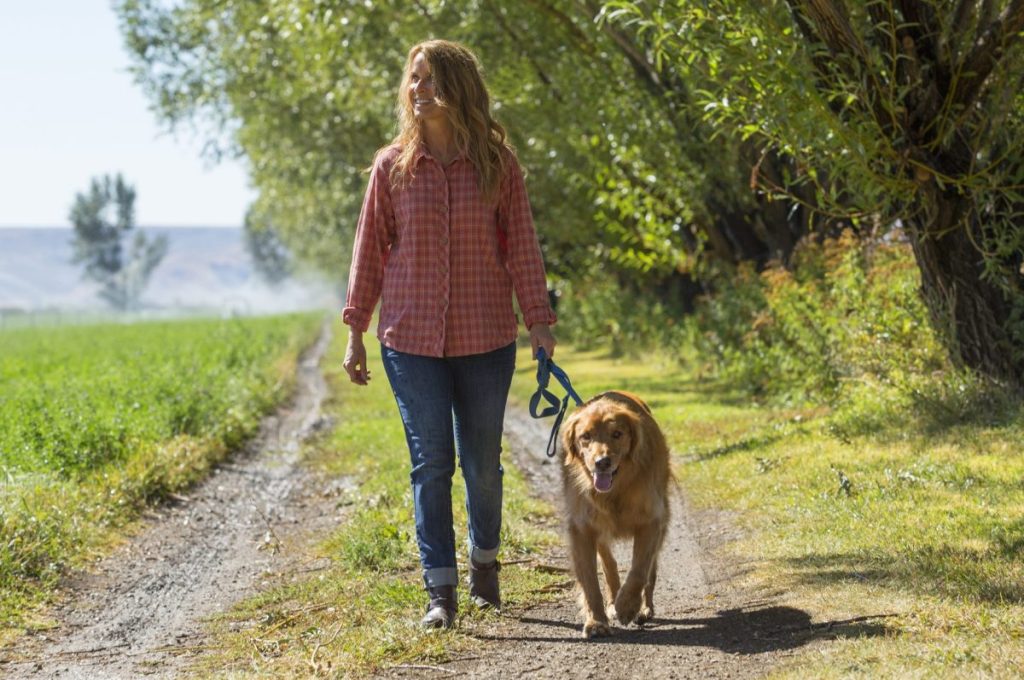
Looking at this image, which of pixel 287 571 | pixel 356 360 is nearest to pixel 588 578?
pixel 356 360

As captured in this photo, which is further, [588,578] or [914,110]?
[914,110]

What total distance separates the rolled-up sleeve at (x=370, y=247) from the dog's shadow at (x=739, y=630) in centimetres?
153

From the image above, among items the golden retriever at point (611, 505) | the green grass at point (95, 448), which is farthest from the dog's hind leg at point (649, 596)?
the green grass at point (95, 448)

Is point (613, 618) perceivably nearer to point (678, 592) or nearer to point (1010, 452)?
point (678, 592)

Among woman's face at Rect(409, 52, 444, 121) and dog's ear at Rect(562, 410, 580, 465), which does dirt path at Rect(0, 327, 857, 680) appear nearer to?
dog's ear at Rect(562, 410, 580, 465)

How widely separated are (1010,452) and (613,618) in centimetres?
396

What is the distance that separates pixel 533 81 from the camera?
16156mm

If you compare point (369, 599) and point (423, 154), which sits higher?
point (423, 154)

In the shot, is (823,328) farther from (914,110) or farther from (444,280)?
(444,280)

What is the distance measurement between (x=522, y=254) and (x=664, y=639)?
1802 millimetres

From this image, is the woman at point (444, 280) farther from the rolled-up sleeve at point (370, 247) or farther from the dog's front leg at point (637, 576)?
the dog's front leg at point (637, 576)

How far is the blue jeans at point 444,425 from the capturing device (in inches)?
221

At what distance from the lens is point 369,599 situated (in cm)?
612

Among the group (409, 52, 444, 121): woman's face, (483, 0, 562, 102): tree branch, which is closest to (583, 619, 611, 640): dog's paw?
(409, 52, 444, 121): woman's face
